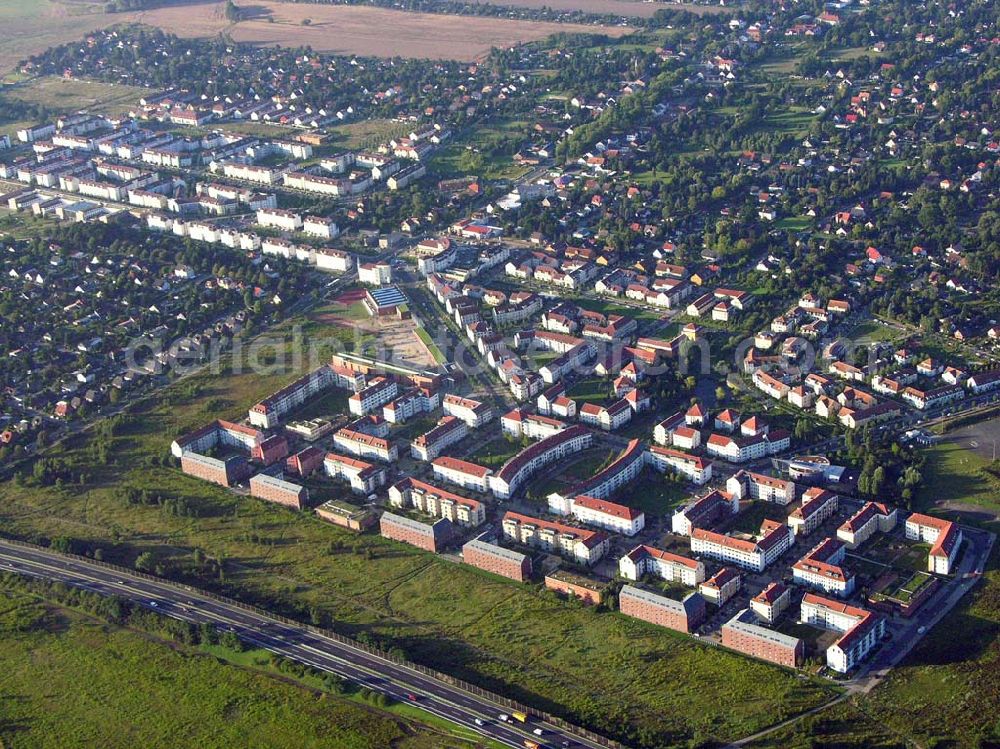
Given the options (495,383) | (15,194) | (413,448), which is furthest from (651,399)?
(15,194)

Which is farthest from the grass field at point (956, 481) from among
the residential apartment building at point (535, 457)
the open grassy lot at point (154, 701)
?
the open grassy lot at point (154, 701)

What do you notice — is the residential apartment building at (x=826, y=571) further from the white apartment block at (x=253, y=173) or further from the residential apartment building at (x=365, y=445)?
the white apartment block at (x=253, y=173)

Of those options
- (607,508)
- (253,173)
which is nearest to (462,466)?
(607,508)

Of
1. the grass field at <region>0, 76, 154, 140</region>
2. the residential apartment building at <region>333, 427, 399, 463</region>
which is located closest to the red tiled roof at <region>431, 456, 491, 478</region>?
the residential apartment building at <region>333, 427, 399, 463</region>

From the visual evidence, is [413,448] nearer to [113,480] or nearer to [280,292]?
[113,480]

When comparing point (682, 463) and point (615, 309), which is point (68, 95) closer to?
point (615, 309)
